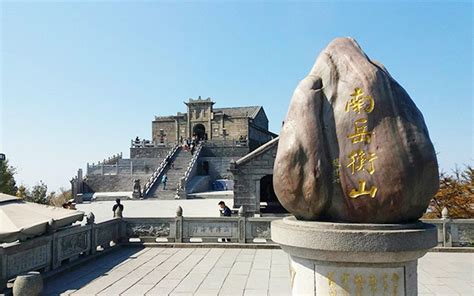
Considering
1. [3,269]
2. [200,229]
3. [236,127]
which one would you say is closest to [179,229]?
[200,229]

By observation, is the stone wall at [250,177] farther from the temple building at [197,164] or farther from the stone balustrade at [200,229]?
the stone balustrade at [200,229]

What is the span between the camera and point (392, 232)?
Result: 12.1ft

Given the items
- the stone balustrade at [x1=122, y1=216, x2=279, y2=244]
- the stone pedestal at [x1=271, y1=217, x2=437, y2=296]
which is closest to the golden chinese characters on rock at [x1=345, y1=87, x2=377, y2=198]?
the stone pedestal at [x1=271, y1=217, x2=437, y2=296]

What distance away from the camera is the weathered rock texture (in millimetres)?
3982

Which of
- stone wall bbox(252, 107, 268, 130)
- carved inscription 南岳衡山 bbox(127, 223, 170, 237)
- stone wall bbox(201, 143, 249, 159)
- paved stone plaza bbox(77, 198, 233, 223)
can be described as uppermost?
stone wall bbox(252, 107, 268, 130)

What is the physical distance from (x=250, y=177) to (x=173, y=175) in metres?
17.2

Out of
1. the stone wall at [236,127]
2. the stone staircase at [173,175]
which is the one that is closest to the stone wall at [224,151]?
the stone staircase at [173,175]

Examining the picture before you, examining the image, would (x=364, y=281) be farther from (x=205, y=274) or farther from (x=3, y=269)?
(x=3, y=269)

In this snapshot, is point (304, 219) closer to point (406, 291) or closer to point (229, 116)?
point (406, 291)

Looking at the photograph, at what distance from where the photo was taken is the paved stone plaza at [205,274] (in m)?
6.94

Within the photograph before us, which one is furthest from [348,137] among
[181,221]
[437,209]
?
[437,209]

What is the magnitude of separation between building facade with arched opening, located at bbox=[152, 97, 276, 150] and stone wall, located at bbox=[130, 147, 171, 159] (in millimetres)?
5457

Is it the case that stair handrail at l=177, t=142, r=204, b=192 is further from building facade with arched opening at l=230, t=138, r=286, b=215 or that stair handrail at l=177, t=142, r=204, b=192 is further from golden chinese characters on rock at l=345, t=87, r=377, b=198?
golden chinese characters on rock at l=345, t=87, r=377, b=198

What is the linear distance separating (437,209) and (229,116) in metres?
36.4
